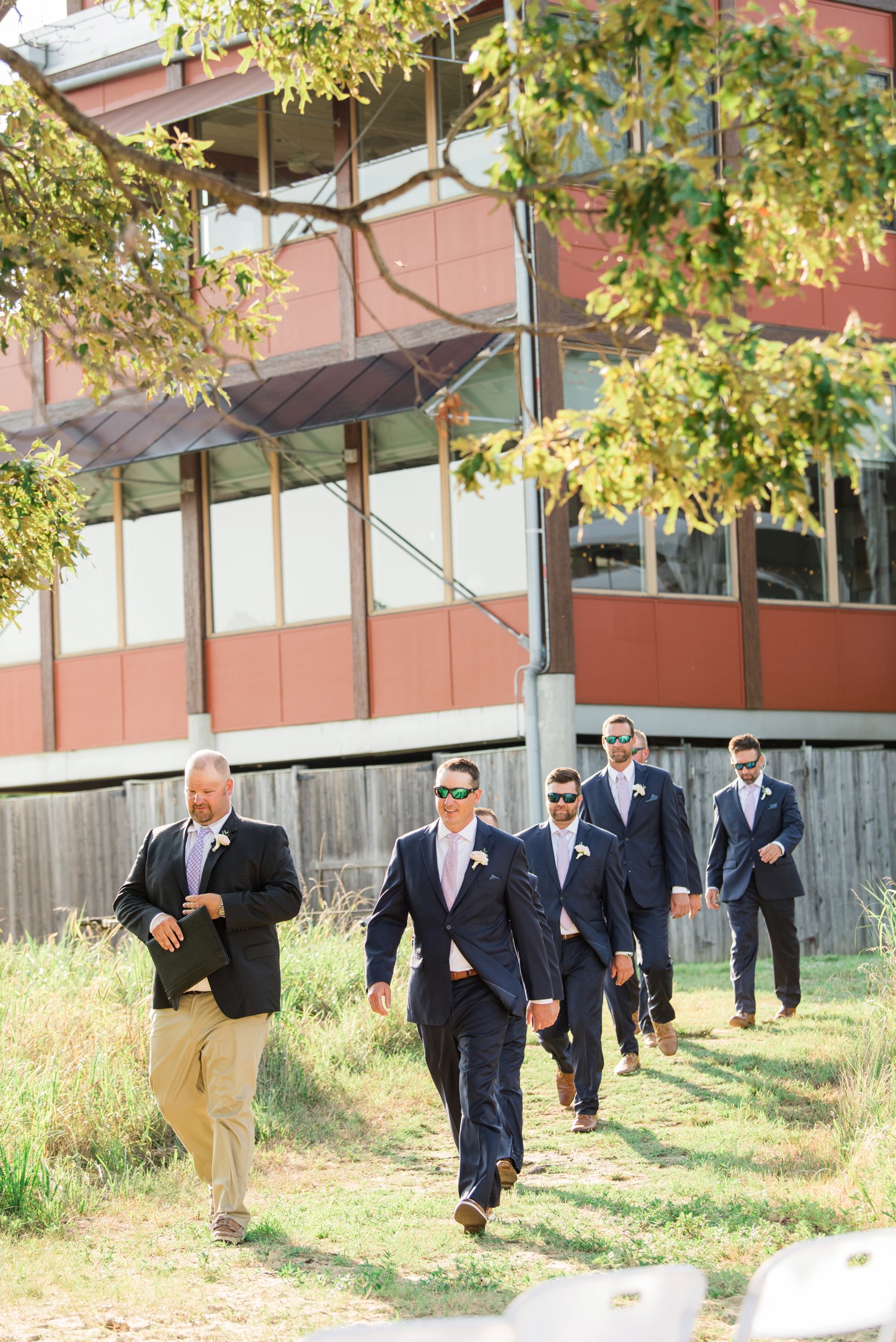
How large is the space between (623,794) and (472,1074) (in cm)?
447

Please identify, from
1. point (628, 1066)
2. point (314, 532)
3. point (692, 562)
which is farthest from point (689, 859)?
point (314, 532)

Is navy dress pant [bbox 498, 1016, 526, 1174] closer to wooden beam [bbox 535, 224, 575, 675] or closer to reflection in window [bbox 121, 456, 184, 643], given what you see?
wooden beam [bbox 535, 224, 575, 675]

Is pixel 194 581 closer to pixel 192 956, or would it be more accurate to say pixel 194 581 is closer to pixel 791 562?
pixel 791 562

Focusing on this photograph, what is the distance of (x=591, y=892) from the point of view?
389 inches

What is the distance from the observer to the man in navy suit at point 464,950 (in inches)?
296

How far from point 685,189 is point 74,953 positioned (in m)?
9.20

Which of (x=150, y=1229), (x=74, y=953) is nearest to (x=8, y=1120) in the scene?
(x=150, y=1229)

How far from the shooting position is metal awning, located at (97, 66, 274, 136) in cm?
1809

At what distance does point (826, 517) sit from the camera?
19391 millimetres

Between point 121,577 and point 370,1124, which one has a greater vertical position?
point 121,577

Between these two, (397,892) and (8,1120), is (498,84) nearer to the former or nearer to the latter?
(397,892)

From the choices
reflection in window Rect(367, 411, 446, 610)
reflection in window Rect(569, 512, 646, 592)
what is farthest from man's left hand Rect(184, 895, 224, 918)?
reflection in window Rect(367, 411, 446, 610)

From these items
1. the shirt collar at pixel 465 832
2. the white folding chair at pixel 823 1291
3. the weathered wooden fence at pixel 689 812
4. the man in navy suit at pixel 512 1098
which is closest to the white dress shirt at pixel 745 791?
the weathered wooden fence at pixel 689 812

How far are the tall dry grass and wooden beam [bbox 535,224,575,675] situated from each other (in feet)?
20.5
